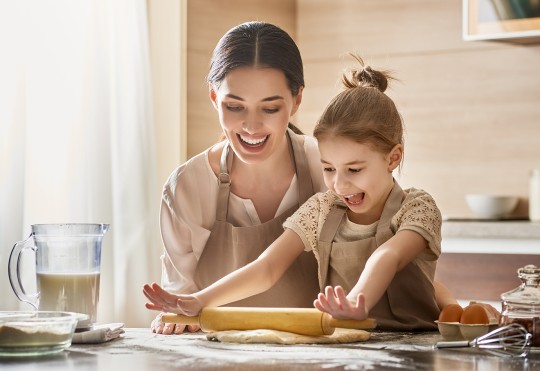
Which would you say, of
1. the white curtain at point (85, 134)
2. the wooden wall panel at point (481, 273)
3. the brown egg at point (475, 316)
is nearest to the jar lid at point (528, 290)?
the brown egg at point (475, 316)

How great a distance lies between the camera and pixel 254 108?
1.97 meters

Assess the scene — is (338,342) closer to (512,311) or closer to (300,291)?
(512,311)

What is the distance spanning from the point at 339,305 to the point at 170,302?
305 mm

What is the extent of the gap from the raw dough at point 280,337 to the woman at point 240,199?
1.84 ft

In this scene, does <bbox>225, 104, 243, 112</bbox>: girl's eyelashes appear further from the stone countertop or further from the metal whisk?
the stone countertop

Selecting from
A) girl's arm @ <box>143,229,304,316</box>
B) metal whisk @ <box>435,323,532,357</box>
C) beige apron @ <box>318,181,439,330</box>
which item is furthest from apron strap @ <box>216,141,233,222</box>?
metal whisk @ <box>435,323,532,357</box>

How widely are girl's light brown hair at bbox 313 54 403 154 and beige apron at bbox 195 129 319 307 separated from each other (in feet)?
1.13

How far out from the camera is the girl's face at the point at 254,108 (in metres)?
1.97

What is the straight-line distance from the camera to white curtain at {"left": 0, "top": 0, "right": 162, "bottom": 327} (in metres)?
3.16

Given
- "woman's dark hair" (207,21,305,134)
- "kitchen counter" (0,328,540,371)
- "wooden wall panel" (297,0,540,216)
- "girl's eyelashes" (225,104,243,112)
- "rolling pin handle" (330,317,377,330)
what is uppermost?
"wooden wall panel" (297,0,540,216)

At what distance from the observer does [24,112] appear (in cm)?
318

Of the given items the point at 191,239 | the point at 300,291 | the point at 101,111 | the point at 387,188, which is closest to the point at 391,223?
the point at 387,188

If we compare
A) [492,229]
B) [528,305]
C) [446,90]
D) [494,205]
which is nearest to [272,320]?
[528,305]

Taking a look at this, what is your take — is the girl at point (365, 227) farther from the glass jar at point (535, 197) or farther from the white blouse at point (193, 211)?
the glass jar at point (535, 197)
